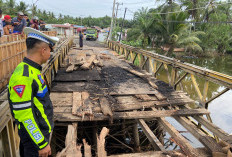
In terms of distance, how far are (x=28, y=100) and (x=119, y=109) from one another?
2.55 m

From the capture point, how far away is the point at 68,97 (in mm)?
4469

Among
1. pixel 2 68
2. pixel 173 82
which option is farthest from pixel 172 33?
pixel 2 68

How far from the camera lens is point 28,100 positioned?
168 centimetres

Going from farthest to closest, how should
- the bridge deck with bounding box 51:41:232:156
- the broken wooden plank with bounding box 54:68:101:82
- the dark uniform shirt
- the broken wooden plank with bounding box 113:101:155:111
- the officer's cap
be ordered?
1. the broken wooden plank with bounding box 54:68:101:82
2. the broken wooden plank with bounding box 113:101:155:111
3. the bridge deck with bounding box 51:41:232:156
4. the officer's cap
5. the dark uniform shirt

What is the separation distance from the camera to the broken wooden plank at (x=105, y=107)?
3.65 metres

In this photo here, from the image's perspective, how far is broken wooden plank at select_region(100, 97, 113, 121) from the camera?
3.65 metres

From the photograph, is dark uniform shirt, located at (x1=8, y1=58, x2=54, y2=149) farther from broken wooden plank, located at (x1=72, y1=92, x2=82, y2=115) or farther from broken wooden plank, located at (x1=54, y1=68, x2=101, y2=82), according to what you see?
broken wooden plank, located at (x1=54, y1=68, x2=101, y2=82)

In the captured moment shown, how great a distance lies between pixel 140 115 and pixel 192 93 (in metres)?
12.4

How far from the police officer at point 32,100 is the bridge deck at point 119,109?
71cm

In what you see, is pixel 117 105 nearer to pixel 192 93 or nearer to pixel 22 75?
→ pixel 22 75

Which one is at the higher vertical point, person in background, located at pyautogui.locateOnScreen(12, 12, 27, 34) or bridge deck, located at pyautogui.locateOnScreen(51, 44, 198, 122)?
person in background, located at pyautogui.locateOnScreen(12, 12, 27, 34)

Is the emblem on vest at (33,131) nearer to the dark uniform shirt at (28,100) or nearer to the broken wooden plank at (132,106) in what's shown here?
the dark uniform shirt at (28,100)

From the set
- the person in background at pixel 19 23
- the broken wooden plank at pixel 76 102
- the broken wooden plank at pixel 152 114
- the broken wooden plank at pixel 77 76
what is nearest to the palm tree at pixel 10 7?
the person in background at pixel 19 23

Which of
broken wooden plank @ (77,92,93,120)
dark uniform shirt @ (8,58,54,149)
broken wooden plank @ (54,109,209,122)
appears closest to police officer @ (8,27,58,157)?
dark uniform shirt @ (8,58,54,149)
